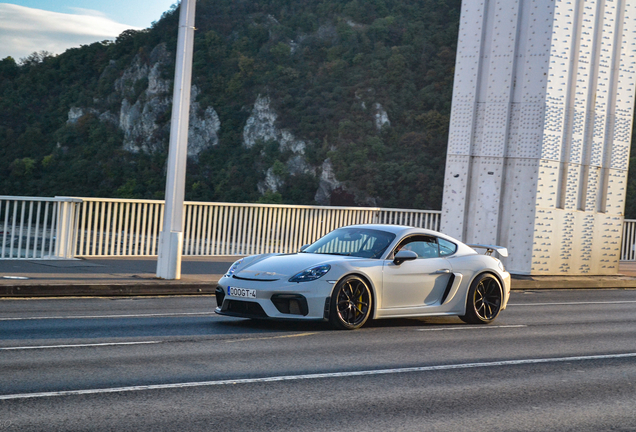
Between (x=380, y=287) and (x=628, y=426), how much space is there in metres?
4.80

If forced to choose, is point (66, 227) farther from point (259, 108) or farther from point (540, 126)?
point (259, 108)

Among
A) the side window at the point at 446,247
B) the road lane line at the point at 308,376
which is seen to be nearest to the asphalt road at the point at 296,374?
the road lane line at the point at 308,376

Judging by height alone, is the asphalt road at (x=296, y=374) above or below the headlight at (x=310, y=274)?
below

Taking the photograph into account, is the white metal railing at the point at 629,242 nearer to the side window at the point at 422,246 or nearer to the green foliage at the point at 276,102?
the side window at the point at 422,246

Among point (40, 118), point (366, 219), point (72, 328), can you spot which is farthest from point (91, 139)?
point (72, 328)

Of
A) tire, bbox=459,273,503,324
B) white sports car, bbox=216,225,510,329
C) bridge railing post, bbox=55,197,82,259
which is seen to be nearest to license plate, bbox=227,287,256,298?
white sports car, bbox=216,225,510,329

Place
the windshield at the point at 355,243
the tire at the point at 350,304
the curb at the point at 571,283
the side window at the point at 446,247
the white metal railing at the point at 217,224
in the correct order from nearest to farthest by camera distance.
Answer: the tire at the point at 350,304 < the windshield at the point at 355,243 < the side window at the point at 446,247 < the white metal railing at the point at 217,224 < the curb at the point at 571,283

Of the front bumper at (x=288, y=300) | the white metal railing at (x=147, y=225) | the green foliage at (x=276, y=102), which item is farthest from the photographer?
the green foliage at (x=276, y=102)

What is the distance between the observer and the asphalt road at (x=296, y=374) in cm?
557

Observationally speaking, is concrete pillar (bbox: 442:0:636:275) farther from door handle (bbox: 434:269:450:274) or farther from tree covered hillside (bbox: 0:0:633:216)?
tree covered hillside (bbox: 0:0:633:216)

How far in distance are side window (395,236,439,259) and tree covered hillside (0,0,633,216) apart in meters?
80.2

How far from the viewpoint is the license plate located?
976 cm

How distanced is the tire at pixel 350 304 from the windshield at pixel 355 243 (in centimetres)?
61

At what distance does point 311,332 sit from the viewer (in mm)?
9906
